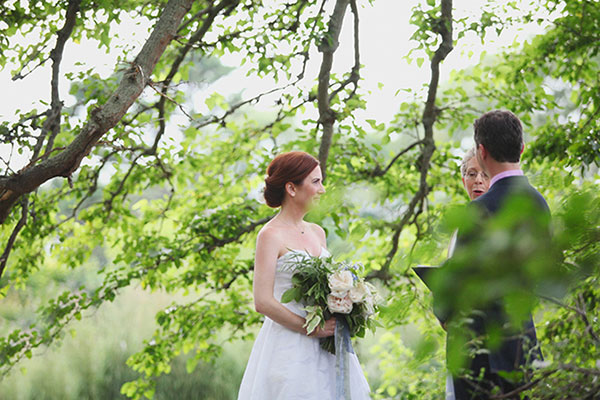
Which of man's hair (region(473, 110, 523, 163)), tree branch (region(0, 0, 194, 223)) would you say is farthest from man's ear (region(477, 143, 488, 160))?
tree branch (region(0, 0, 194, 223))

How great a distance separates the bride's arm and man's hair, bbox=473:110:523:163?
1.08 m

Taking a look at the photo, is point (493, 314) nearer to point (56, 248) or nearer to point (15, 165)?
point (15, 165)

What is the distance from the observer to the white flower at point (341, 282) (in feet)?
8.99

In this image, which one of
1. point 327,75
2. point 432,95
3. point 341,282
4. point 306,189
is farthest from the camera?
point 432,95

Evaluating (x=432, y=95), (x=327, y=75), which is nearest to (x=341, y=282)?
(x=327, y=75)

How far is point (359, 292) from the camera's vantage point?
2.78 meters

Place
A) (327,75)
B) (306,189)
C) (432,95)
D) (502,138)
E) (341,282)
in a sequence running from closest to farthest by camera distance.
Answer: (502,138) < (341,282) < (306,189) < (327,75) < (432,95)

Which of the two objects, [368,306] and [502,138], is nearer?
[502,138]

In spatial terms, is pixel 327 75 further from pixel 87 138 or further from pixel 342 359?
pixel 87 138

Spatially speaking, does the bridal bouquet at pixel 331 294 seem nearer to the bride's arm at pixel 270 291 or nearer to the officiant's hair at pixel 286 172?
the bride's arm at pixel 270 291

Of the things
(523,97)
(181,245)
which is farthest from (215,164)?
(523,97)

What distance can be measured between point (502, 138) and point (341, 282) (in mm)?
972

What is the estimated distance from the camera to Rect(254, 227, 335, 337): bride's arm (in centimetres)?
279

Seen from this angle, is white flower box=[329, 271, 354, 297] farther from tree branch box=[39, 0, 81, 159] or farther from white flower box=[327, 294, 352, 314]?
tree branch box=[39, 0, 81, 159]
